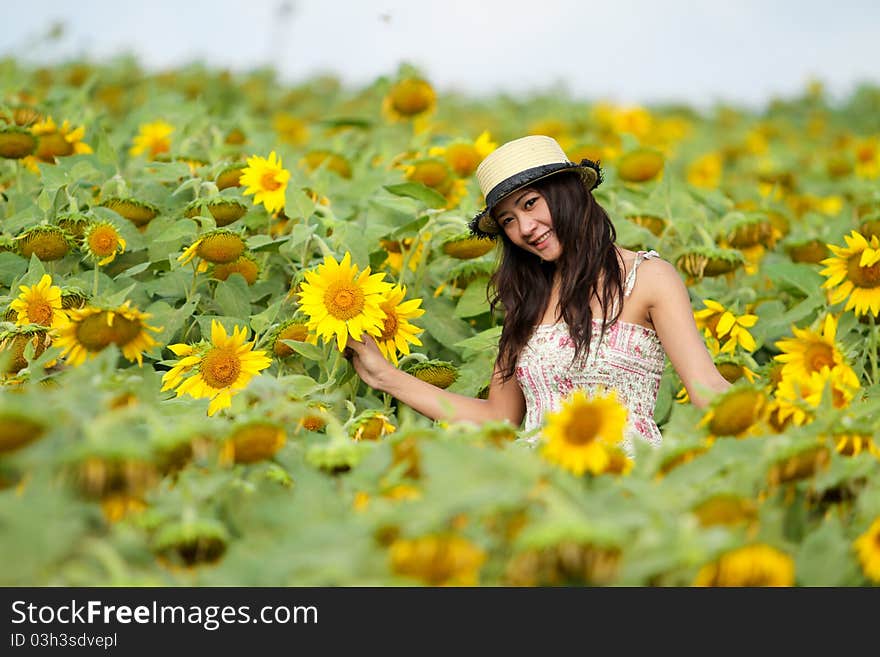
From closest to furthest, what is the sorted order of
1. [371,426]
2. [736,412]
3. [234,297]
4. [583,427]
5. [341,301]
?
[583,427] < [736,412] < [371,426] < [341,301] < [234,297]

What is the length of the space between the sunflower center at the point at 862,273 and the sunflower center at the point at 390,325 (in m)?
1.05

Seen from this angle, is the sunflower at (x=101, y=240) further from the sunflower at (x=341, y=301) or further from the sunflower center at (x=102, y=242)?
the sunflower at (x=341, y=301)

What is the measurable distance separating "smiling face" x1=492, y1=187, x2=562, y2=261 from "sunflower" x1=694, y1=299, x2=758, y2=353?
427 mm

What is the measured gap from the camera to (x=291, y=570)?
122 centimetres

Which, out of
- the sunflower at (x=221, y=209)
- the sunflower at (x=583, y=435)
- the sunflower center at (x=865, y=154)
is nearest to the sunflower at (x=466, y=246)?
the sunflower at (x=221, y=209)

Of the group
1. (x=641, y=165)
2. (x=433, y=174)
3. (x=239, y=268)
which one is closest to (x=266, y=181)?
(x=239, y=268)

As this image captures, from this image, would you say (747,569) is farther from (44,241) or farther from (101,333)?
(44,241)

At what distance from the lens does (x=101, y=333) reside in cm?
187

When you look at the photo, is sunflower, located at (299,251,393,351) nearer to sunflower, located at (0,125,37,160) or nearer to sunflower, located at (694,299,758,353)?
sunflower, located at (694,299,758,353)

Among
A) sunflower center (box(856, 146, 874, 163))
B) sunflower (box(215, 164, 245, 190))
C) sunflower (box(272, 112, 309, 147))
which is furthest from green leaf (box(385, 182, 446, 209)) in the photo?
sunflower center (box(856, 146, 874, 163))

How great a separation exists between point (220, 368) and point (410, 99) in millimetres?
1657

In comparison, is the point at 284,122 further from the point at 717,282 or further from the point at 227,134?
the point at 717,282

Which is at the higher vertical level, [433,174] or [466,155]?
[466,155]
